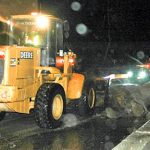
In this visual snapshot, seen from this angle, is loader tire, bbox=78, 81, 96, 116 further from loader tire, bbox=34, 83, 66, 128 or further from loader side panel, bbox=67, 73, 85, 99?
loader tire, bbox=34, 83, 66, 128

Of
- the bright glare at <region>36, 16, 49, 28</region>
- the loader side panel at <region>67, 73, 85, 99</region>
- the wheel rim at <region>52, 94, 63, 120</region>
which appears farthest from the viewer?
the loader side panel at <region>67, 73, 85, 99</region>

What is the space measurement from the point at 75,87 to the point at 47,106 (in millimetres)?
1735

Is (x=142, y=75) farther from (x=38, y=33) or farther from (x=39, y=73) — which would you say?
(x=39, y=73)

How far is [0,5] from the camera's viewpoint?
911 inches

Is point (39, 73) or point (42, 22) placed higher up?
point (42, 22)

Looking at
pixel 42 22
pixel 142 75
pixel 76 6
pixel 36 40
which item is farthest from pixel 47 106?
pixel 76 6

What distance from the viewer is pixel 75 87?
10.4m

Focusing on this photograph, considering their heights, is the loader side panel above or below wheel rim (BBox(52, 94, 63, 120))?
above

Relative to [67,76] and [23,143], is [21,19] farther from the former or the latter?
[23,143]

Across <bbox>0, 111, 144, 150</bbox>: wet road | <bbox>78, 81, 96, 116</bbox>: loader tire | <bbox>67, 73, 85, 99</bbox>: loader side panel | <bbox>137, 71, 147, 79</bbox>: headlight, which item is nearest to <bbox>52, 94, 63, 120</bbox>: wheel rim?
<bbox>0, 111, 144, 150</bbox>: wet road

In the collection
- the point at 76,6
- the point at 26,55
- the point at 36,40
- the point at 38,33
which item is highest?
the point at 76,6

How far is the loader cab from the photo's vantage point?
9805 mm

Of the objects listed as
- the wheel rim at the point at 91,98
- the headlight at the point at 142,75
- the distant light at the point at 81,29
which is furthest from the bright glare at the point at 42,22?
the distant light at the point at 81,29

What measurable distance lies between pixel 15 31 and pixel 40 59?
1.05 metres
